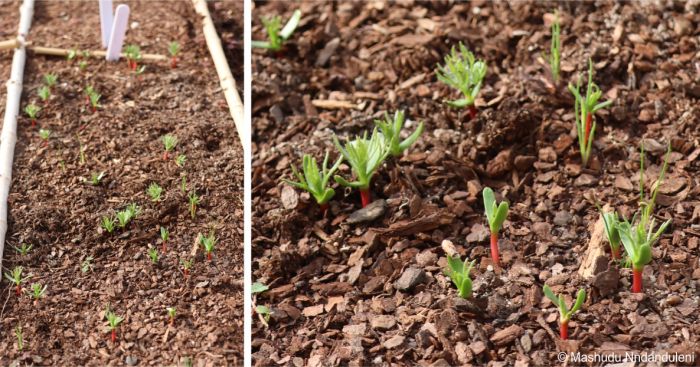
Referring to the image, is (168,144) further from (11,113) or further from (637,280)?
(637,280)

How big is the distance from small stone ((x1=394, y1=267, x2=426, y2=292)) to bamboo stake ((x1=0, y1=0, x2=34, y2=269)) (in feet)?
3.38

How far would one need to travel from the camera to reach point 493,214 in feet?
7.83

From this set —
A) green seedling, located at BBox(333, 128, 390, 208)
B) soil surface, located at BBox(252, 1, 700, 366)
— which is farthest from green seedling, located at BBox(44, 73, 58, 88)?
green seedling, located at BBox(333, 128, 390, 208)

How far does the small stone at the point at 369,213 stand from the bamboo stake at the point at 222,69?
0.40m

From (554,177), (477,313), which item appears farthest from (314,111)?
(477,313)

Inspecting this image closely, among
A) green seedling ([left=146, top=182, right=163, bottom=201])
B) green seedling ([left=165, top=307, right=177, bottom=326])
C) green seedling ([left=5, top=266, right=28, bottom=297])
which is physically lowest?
green seedling ([left=165, top=307, right=177, bottom=326])

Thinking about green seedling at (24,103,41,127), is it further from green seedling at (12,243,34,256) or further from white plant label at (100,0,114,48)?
green seedling at (12,243,34,256)

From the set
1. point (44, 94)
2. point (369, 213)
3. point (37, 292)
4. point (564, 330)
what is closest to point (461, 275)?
point (564, 330)

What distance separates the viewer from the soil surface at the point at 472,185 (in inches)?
91.4

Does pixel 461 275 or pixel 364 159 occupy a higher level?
pixel 364 159

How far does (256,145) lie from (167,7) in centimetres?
67

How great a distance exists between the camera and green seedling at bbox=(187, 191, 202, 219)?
2.49 meters

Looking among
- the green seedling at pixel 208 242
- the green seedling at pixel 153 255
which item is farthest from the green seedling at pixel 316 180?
the green seedling at pixel 153 255

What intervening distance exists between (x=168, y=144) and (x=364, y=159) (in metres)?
0.57
